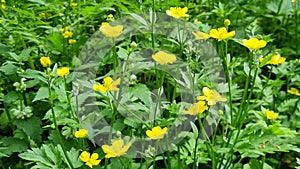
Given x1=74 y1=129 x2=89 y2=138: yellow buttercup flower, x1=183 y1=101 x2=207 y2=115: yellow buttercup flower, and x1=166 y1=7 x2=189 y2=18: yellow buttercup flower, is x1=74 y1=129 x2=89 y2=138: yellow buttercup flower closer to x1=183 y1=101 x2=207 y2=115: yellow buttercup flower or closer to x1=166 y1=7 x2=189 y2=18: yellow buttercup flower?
x1=183 y1=101 x2=207 y2=115: yellow buttercup flower

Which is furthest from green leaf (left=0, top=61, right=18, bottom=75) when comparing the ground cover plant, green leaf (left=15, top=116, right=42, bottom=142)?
green leaf (left=15, top=116, right=42, bottom=142)

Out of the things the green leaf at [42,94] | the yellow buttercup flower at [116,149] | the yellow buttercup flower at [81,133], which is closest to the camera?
the yellow buttercup flower at [116,149]

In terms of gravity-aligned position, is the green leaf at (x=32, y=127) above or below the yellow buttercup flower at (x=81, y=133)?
below

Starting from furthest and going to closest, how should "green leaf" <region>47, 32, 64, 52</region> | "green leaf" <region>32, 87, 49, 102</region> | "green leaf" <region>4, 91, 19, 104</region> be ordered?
"green leaf" <region>47, 32, 64, 52</region>, "green leaf" <region>4, 91, 19, 104</region>, "green leaf" <region>32, 87, 49, 102</region>

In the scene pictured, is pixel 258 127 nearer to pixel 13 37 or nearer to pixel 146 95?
pixel 146 95

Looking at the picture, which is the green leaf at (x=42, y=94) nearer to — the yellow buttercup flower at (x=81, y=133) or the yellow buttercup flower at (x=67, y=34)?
the yellow buttercup flower at (x=81, y=133)

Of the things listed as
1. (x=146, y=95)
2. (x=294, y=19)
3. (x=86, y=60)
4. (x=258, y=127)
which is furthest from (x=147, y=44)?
(x=294, y=19)

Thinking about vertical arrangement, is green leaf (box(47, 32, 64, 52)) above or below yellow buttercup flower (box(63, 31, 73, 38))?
below

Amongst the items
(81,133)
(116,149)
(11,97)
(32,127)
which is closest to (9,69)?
(11,97)

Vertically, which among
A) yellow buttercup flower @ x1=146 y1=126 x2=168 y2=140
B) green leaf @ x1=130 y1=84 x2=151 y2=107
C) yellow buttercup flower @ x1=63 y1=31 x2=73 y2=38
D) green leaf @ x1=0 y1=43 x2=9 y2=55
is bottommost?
yellow buttercup flower @ x1=146 y1=126 x2=168 y2=140

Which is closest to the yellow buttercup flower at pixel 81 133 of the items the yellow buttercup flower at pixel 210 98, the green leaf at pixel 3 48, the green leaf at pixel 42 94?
the green leaf at pixel 42 94
